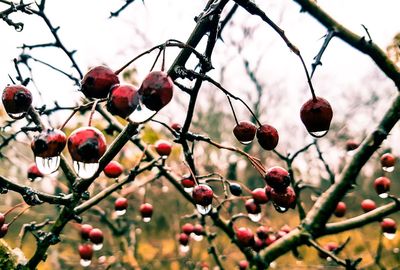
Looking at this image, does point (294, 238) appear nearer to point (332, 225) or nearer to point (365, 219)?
point (332, 225)

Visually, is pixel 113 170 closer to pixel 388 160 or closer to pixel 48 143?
pixel 48 143

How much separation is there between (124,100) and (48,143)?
247mm

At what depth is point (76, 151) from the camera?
3.58 ft

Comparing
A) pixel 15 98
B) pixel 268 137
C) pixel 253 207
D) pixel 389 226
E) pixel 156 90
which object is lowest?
pixel 389 226

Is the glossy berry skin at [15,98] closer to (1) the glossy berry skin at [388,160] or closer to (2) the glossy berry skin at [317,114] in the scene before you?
(2) the glossy berry skin at [317,114]

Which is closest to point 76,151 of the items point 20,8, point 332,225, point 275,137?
point 275,137

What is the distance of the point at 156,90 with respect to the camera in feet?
3.65

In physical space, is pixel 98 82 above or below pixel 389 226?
above

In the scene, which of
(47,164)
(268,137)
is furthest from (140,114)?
(268,137)

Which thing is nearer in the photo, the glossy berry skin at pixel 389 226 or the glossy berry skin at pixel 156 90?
the glossy berry skin at pixel 156 90

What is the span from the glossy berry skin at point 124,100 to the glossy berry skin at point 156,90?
0.08ft

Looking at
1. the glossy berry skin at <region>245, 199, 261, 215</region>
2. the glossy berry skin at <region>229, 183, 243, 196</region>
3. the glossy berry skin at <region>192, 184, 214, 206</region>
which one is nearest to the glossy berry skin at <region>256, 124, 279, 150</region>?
the glossy berry skin at <region>192, 184, 214, 206</region>

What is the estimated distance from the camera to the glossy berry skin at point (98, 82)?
122cm

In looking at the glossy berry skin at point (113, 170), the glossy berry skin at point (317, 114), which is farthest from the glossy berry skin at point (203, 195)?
the glossy berry skin at point (113, 170)
